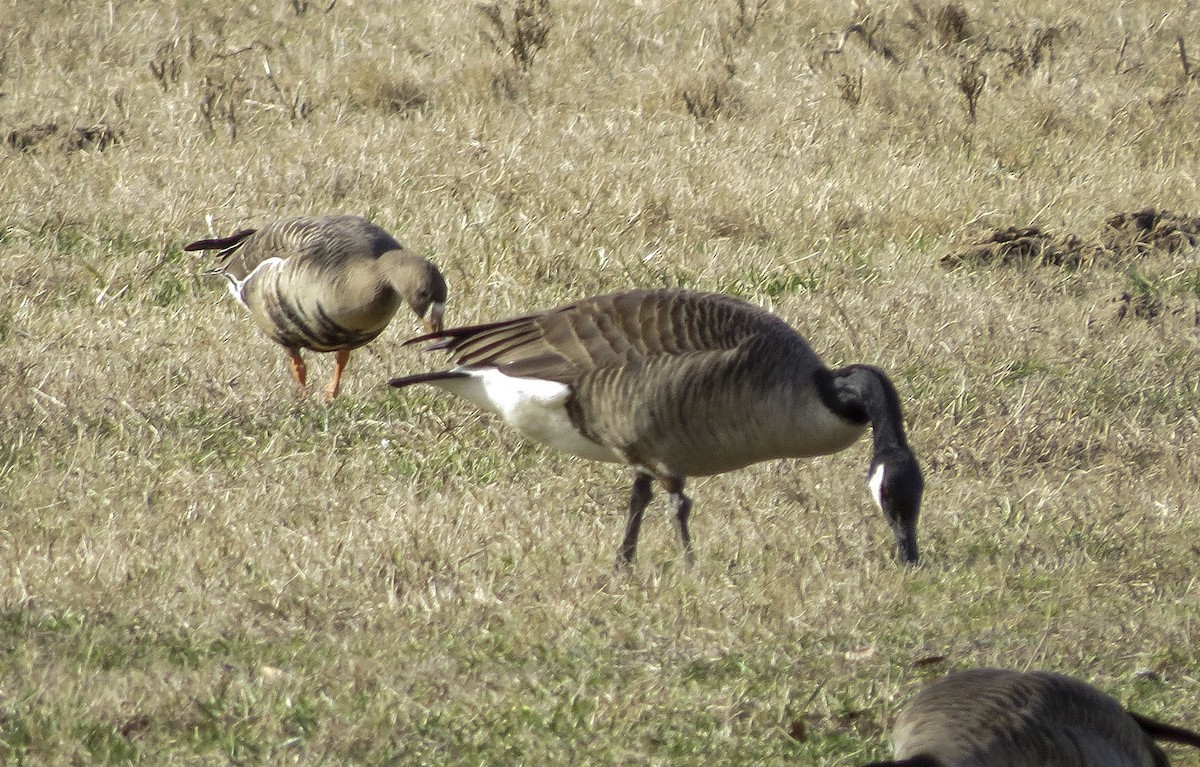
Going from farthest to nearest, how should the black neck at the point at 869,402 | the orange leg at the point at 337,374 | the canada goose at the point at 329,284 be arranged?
the orange leg at the point at 337,374, the canada goose at the point at 329,284, the black neck at the point at 869,402

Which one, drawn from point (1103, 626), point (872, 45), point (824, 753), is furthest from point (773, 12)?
point (824, 753)

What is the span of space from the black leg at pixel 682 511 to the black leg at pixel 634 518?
0.40ft

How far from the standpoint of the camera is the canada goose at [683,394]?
5.02 metres

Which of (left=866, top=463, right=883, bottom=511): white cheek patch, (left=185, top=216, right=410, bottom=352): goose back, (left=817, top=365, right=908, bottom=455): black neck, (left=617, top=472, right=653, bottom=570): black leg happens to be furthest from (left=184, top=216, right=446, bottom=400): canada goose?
(left=866, top=463, right=883, bottom=511): white cheek patch

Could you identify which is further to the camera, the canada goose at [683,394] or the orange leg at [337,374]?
the orange leg at [337,374]

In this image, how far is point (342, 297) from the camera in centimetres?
635

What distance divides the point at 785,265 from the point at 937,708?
512 centimetres

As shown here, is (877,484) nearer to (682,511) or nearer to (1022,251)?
(682,511)

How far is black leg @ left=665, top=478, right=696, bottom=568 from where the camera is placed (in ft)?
17.2

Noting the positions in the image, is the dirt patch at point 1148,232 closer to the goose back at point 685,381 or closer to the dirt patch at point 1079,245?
the dirt patch at point 1079,245

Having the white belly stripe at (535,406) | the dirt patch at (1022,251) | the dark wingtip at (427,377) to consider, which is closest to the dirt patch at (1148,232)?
the dirt patch at (1022,251)

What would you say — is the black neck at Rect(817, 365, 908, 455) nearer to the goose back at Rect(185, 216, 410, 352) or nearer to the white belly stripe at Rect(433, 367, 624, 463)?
the white belly stripe at Rect(433, 367, 624, 463)

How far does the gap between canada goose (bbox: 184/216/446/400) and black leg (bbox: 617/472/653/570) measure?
1.23 m

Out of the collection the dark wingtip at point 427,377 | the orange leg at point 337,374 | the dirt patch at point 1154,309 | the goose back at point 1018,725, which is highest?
the goose back at point 1018,725
